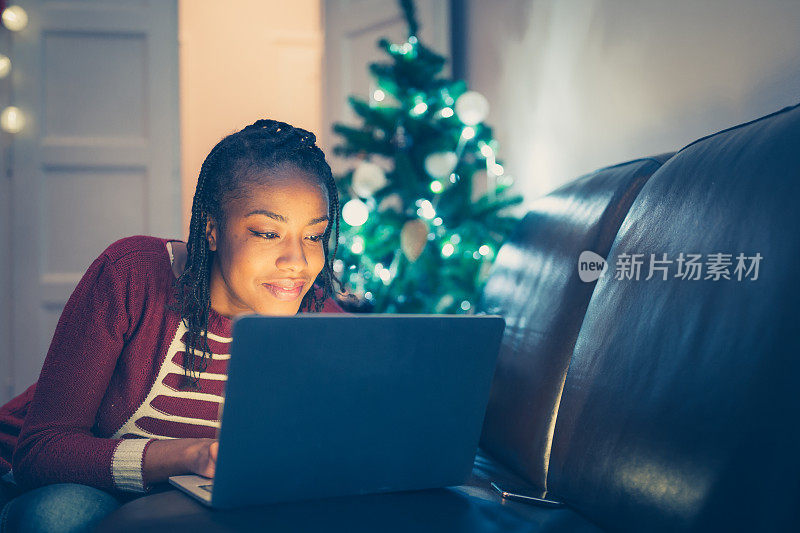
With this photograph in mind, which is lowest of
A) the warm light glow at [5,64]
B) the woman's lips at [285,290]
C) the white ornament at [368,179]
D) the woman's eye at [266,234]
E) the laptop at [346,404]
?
the laptop at [346,404]

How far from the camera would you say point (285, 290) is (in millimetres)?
1081

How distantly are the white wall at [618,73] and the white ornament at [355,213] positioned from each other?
2.09 ft

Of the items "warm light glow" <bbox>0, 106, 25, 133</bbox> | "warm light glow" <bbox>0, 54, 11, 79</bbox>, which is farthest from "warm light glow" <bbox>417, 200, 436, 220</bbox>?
"warm light glow" <bbox>0, 54, 11, 79</bbox>

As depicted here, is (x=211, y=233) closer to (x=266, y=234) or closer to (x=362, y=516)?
(x=266, y=234)

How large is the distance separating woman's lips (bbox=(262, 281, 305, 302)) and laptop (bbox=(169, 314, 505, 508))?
0.33m

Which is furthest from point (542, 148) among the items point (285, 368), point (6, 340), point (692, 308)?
point (6, 340)

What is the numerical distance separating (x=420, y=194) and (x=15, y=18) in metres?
2.18

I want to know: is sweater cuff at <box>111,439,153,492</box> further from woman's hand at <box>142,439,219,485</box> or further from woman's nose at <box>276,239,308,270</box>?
woman's nose at <box>276,239,308,270</box>

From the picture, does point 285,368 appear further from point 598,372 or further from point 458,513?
point 598,372

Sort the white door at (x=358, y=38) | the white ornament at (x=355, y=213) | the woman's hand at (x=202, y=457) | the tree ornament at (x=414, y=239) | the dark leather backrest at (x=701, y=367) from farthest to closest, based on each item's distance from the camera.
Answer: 1. the white door at (x=358, y=38)
2. the white ornament at (x=355, y=213)
3. the tree ornament at (x=414, y=239)
4. the woman's hand at (x=202, y=457)
5. the dark leather backrest at (x=701, y=367)

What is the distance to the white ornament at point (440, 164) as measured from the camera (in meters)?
2.10

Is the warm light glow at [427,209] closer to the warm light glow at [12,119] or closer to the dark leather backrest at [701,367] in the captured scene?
the dark leather backrest at [701,367]

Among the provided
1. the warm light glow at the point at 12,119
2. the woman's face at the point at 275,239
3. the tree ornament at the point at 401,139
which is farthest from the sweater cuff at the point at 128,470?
the warm light glow at the point at 12,119

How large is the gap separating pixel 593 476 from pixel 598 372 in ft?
0.49
